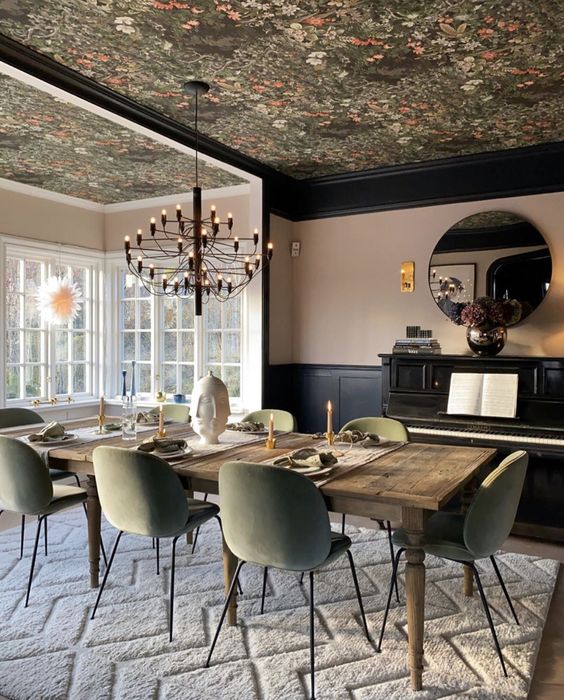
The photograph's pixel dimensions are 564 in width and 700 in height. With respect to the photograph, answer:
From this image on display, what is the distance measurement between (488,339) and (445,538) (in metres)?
2.14

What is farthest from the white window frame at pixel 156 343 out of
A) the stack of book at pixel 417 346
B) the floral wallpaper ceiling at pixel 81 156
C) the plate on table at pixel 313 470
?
the plate on table at pixel 313 470

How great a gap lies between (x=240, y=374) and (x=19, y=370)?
2095 mm

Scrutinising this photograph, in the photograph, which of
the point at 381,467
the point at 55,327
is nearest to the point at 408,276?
the point at 381,467

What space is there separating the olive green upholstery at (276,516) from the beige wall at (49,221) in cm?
423

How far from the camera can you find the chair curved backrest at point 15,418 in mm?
3945

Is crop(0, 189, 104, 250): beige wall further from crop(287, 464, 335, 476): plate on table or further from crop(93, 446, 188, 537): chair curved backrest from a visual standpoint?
crop(287, 464, 335, 476): plate on table

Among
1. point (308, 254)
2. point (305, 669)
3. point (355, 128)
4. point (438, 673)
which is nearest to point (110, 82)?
point (355, 128)

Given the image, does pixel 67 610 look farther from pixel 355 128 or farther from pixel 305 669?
pixel 355 128

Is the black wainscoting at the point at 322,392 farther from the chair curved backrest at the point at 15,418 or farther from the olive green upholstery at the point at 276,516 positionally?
the olive green upholstery at the point at 276,516

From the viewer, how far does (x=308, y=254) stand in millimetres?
5473

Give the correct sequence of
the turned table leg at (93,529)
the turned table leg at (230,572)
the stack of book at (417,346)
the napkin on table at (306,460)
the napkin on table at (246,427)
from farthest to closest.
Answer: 1. the stack of book at (417,346)
2. the napkin on table at (246,427)
3. the turned table leg at (93,529)
4. the turned table leg at (230,572)
5. the napkin on table at (306,460)

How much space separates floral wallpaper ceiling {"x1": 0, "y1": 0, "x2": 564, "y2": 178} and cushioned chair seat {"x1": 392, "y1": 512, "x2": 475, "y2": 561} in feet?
7.40

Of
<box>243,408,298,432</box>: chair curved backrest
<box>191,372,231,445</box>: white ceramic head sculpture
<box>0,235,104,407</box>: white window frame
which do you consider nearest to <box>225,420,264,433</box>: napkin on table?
<box>243,408,298,432</box>: chair curved backrest

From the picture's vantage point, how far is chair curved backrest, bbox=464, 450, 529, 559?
7.59 ft
